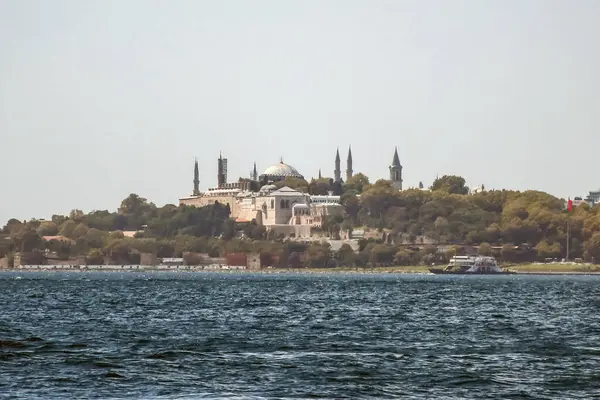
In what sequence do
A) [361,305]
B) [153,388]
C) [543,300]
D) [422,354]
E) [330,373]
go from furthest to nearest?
[543,300] → [361,305] → [422,354] → [330,373] → [153,388]

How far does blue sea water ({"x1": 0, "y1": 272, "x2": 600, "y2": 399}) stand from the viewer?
41.4 meters

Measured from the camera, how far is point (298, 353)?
169 feet

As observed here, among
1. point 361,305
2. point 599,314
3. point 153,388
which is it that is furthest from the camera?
point 361,305

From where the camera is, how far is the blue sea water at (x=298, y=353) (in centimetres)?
4141

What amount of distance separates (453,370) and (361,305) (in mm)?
46311

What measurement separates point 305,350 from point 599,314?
3275 centimetres

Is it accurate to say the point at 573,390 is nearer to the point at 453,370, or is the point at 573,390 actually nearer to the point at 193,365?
the point at 453,370

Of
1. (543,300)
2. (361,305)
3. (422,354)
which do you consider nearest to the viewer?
(422,354)

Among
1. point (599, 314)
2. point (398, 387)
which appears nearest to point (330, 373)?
point (398, 387)

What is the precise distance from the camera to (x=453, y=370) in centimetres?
4591

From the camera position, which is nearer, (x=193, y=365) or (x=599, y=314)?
(x=193, y=365)

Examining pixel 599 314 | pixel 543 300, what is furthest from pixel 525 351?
pixel 543 300

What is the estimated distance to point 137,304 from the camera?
9219 cm

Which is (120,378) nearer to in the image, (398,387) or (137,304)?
(398,387)
